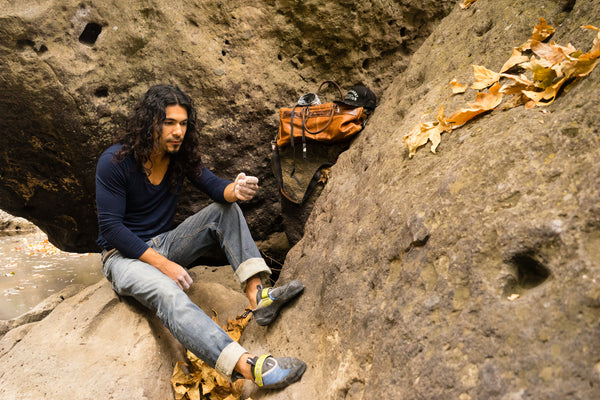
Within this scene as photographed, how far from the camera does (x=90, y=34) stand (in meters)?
3.43

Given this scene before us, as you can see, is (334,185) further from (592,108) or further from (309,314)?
(592,108)

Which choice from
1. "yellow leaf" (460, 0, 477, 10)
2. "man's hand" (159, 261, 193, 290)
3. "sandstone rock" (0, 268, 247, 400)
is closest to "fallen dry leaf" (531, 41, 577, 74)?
"yellow leaf" (460, 0, 477, 10)

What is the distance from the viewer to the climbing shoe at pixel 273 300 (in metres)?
2.50

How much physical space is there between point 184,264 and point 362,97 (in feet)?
6.37

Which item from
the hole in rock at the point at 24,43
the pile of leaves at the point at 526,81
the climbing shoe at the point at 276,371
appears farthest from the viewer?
the hole in rock at the point at 24,43

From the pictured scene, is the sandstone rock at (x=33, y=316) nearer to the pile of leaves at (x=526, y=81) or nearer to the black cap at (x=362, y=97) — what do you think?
the black cap at (x=362, y=97)

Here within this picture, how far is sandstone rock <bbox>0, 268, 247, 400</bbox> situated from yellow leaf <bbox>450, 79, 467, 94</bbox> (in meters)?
2.28

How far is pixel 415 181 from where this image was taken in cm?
211

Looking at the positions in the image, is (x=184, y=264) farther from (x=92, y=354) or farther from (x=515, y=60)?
(x=515, y=60)

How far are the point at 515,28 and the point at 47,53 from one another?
10.6 feet

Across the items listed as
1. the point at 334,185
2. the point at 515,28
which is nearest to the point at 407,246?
the point at 334,185

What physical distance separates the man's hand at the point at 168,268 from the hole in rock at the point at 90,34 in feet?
6.11

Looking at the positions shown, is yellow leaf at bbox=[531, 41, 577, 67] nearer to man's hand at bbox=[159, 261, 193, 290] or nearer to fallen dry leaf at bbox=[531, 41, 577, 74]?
fallen dry leaf at bbox=[531, 41, 577, 74]

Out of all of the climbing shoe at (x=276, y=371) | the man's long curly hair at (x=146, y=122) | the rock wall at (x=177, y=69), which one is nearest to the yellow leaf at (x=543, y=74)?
the climbing shoe at (x=276, y=371)
